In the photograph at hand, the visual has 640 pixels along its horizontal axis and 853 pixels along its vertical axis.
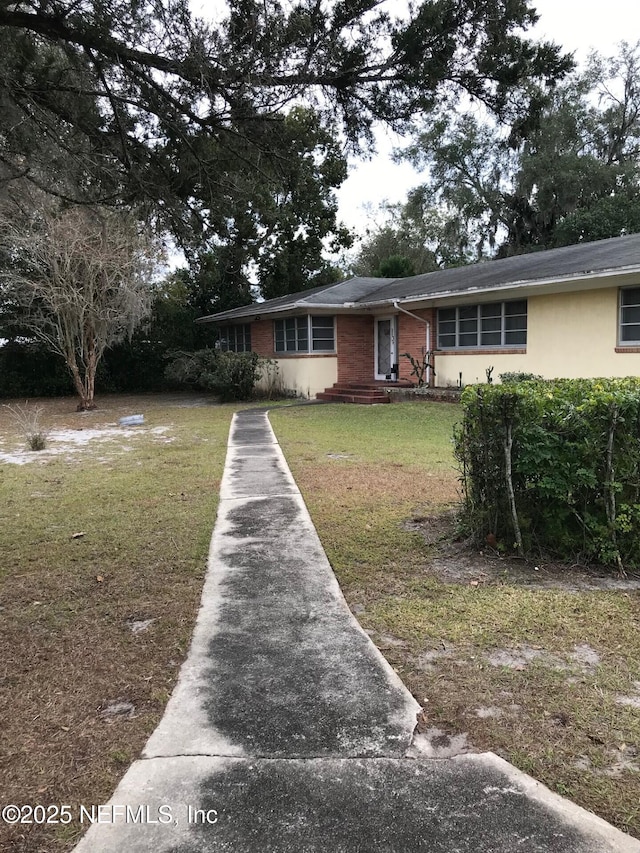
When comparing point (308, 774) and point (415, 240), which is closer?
point (308, 774)

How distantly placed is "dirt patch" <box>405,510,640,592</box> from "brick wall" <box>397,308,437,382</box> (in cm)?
1280

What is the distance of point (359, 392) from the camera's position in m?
17.6

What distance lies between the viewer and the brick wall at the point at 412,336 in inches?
662

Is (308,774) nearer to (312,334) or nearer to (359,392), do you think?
(359,392)

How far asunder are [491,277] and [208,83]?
11567mm

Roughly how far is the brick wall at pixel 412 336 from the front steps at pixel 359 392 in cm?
56

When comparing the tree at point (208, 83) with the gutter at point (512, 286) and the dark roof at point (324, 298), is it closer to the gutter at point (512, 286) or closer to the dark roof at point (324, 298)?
the gutter at point (512, 286)

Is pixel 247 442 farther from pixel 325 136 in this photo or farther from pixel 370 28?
pixel 370 28

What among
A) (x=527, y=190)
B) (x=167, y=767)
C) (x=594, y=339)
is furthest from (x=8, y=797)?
(x=527, y=190)

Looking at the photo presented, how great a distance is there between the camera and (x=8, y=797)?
203 cm

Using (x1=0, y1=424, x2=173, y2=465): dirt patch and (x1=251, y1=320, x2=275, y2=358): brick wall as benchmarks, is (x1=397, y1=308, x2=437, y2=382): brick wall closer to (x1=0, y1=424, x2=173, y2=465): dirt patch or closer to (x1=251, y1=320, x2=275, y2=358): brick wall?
(x1=251, y1=320, x2=275, y2=358): brick wall

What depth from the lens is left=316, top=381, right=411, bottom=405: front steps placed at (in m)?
16.9

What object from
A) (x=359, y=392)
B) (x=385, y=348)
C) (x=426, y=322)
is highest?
(x=426, y=322)

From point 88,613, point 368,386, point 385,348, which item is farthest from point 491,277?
point 88,613
